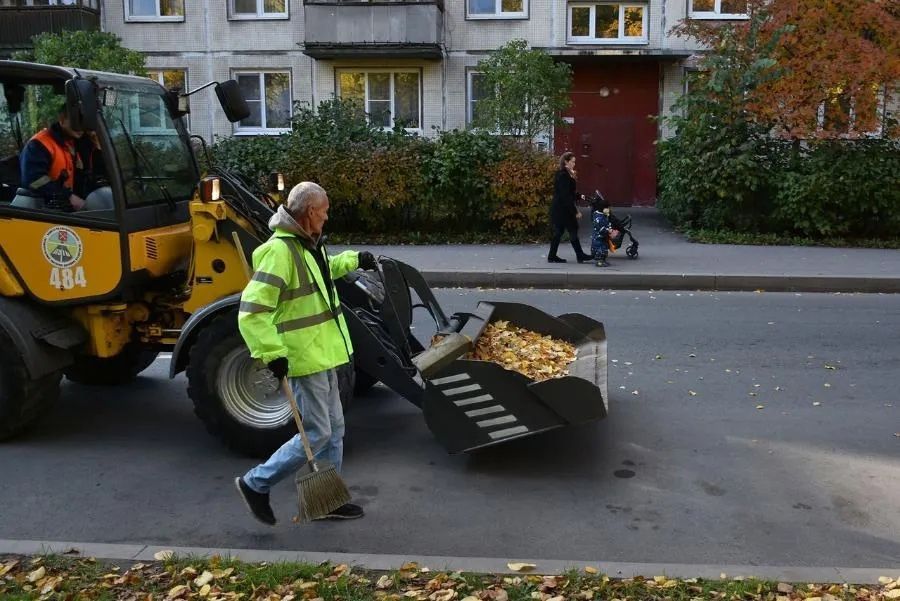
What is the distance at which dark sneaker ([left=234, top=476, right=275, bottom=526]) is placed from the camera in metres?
4.56

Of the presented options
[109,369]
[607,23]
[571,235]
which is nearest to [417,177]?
[571,235]

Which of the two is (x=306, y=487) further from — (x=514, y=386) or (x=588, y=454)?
(x=588, y=454)

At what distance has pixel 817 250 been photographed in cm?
1505

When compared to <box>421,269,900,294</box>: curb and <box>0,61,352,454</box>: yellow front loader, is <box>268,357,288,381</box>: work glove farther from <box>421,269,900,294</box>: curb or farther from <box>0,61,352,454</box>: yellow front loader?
<box>421,269,900,294</box>: curb

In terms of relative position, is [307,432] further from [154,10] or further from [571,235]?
[154,10]

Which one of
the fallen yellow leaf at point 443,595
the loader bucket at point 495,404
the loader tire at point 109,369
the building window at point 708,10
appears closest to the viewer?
the fallen yellow leaf at point 443,595

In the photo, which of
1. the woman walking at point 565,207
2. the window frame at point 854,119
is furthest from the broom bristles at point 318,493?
the window frame at point 854,119

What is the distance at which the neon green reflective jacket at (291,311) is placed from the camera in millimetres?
4211

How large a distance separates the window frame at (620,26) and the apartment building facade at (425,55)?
0.09 feet

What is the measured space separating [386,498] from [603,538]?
4.19 ft

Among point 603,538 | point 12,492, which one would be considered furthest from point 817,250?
point 12,492

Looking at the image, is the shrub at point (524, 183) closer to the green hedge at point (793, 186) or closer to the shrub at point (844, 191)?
the green hedge at point (793, 186)

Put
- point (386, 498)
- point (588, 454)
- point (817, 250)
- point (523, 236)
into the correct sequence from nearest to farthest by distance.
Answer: point (386, 498) < point (588, 454) < point (817, 250) < point (523, 236)

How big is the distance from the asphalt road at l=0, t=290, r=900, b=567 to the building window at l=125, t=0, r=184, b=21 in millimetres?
18930
